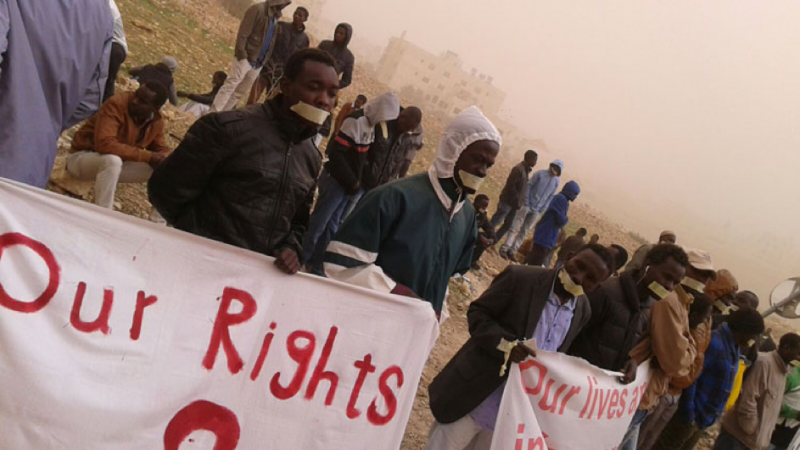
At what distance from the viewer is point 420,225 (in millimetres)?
2580

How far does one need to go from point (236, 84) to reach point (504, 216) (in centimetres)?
576

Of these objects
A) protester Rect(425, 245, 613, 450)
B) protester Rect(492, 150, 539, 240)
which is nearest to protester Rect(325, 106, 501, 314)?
protester Rect(425, 245, 613, 450)

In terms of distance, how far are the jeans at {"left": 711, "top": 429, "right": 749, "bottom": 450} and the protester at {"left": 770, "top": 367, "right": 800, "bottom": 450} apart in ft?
2.23

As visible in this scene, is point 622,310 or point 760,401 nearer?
point 622,310

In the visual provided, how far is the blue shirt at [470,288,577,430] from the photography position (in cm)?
293

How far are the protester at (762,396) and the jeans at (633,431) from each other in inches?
69.8

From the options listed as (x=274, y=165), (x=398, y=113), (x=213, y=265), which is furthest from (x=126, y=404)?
(x=398, y=113)

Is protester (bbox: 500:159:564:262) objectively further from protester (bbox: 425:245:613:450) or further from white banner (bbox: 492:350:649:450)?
protester (bbox: 425:245:613:450)

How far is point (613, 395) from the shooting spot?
3406mm

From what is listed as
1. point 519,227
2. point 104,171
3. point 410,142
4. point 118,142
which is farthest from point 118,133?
point 519,227

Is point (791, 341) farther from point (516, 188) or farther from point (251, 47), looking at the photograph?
point (251, 47)

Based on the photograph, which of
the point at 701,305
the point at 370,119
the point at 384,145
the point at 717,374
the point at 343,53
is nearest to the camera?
the point at 701,305

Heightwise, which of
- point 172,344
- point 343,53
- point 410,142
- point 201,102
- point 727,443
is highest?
point 343,53

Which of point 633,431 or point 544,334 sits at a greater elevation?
point 544,334
